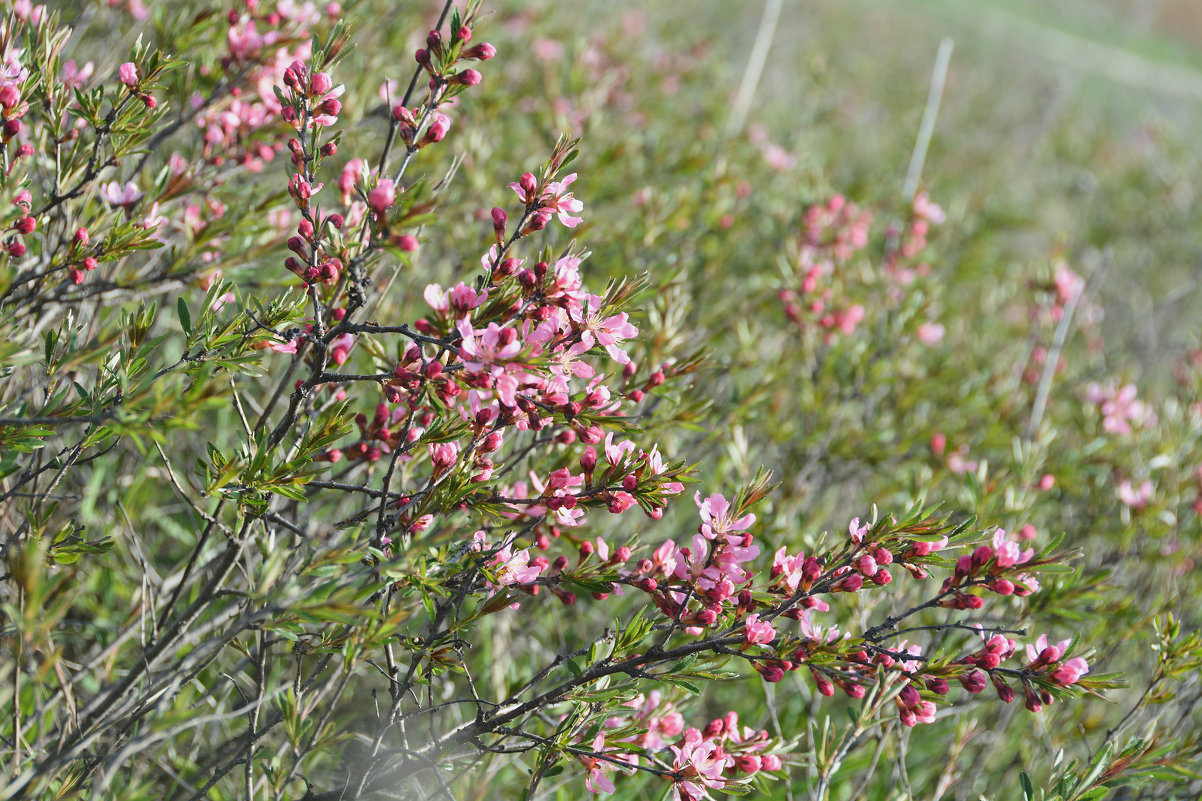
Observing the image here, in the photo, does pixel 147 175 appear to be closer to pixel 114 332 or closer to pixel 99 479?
pixel 99 479

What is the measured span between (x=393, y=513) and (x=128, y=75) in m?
1.15

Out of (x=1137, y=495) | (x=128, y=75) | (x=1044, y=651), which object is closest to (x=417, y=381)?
(x=128, y=75)

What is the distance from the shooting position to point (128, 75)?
1.76 m

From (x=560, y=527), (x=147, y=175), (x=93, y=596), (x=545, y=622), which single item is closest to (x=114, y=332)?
(x=560, y=527)

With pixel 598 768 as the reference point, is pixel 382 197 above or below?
above

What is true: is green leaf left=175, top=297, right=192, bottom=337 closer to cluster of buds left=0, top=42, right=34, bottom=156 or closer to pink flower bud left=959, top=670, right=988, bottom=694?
cluster of buds left=0, top=42, right=34, bottom=156

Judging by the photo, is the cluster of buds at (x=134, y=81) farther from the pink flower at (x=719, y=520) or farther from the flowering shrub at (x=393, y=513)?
the pink flower at (x=719, y=520)

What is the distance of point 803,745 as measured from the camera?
263 centimetres

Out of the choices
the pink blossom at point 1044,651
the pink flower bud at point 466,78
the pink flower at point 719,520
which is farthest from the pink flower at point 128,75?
the pink blossom at point 1044,651

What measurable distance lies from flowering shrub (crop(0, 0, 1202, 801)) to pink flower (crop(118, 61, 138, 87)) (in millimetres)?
12

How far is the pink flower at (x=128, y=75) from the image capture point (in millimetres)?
1759

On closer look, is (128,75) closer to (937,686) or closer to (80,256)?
(80,256)

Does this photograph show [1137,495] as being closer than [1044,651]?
No

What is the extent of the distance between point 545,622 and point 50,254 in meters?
1.95
